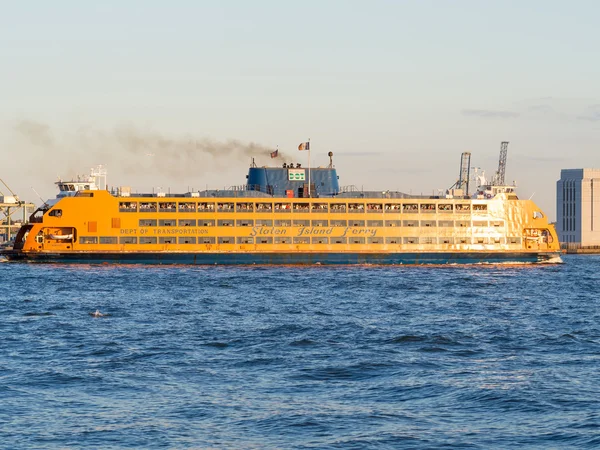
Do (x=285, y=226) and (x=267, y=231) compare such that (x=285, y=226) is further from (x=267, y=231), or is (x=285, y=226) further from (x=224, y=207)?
(x=224, y=207)

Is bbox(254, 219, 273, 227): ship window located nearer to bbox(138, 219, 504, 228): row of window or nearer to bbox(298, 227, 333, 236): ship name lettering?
bbox(138, 219, 504, 228): row of window

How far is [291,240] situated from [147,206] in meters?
15.8

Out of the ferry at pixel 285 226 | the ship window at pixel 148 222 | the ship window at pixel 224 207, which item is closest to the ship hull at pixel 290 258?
the ferry at pixel 285 226

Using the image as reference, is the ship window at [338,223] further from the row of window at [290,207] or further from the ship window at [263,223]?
the ship window at [263,223]

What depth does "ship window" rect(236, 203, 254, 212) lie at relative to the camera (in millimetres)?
103125

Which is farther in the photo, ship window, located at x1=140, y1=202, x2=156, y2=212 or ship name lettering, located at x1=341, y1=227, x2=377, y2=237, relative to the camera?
ship name lettering, located at x1=341, y1=227, x2=377, y2=237

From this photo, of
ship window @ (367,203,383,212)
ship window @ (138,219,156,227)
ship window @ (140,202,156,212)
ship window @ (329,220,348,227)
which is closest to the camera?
ship window @ (138,219,156,227)

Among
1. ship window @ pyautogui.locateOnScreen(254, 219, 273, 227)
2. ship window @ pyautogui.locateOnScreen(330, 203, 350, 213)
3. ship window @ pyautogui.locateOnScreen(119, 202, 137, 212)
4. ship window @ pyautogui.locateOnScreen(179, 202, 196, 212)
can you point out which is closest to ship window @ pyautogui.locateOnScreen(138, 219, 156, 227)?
ship window @ pyautogui.locateOnScreen(119, 202, 137, 212)

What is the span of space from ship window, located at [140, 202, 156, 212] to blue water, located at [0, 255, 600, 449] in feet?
132

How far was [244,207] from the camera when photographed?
339ft

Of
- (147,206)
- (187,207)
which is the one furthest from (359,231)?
(147,206)

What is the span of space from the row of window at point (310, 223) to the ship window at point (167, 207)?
1.12m

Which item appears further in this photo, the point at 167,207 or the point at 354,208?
the point at 354,208

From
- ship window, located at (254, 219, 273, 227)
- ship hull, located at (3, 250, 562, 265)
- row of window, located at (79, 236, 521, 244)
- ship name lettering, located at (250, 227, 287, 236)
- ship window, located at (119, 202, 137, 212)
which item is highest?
ship window, located at (119, 202, 137, 212)
